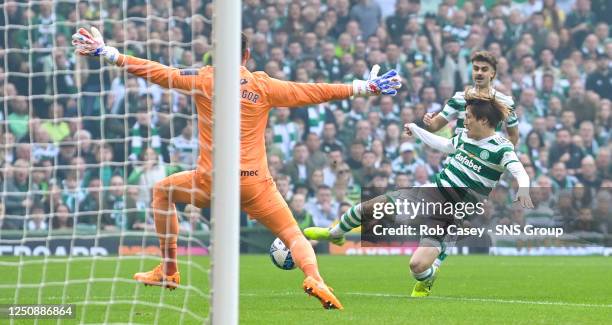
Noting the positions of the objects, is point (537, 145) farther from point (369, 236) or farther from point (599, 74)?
point (369, 236)

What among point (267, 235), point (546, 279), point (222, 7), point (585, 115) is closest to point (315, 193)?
point (267, 235)

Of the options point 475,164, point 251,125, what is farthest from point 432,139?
point 251,125

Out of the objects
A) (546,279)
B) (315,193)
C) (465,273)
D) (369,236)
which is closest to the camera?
(546,279)

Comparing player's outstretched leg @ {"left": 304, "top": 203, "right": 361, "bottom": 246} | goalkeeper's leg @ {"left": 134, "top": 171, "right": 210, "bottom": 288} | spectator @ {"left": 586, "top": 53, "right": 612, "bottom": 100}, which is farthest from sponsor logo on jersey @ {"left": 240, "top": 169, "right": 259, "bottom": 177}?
spectator @ {"left": 586, "top": 53, "right": 612, "bottom": 100}

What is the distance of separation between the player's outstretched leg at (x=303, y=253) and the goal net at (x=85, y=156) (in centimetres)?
151

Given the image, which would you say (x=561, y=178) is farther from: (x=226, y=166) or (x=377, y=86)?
(x=226, y=166)

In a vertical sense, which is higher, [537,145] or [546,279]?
[537,145]

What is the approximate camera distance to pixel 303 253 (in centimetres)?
1038

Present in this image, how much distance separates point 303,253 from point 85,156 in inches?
285

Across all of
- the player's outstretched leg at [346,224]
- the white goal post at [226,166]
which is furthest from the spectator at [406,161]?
the white goal post at [226,166]

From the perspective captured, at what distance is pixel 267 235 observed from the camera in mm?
20844

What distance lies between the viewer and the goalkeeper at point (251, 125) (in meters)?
9.97

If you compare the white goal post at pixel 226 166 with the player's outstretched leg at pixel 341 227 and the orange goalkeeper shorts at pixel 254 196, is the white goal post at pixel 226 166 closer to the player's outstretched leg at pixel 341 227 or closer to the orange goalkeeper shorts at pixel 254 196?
the orange goalkeeper shorts at pixel 254 196

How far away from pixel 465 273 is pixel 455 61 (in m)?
8.24
